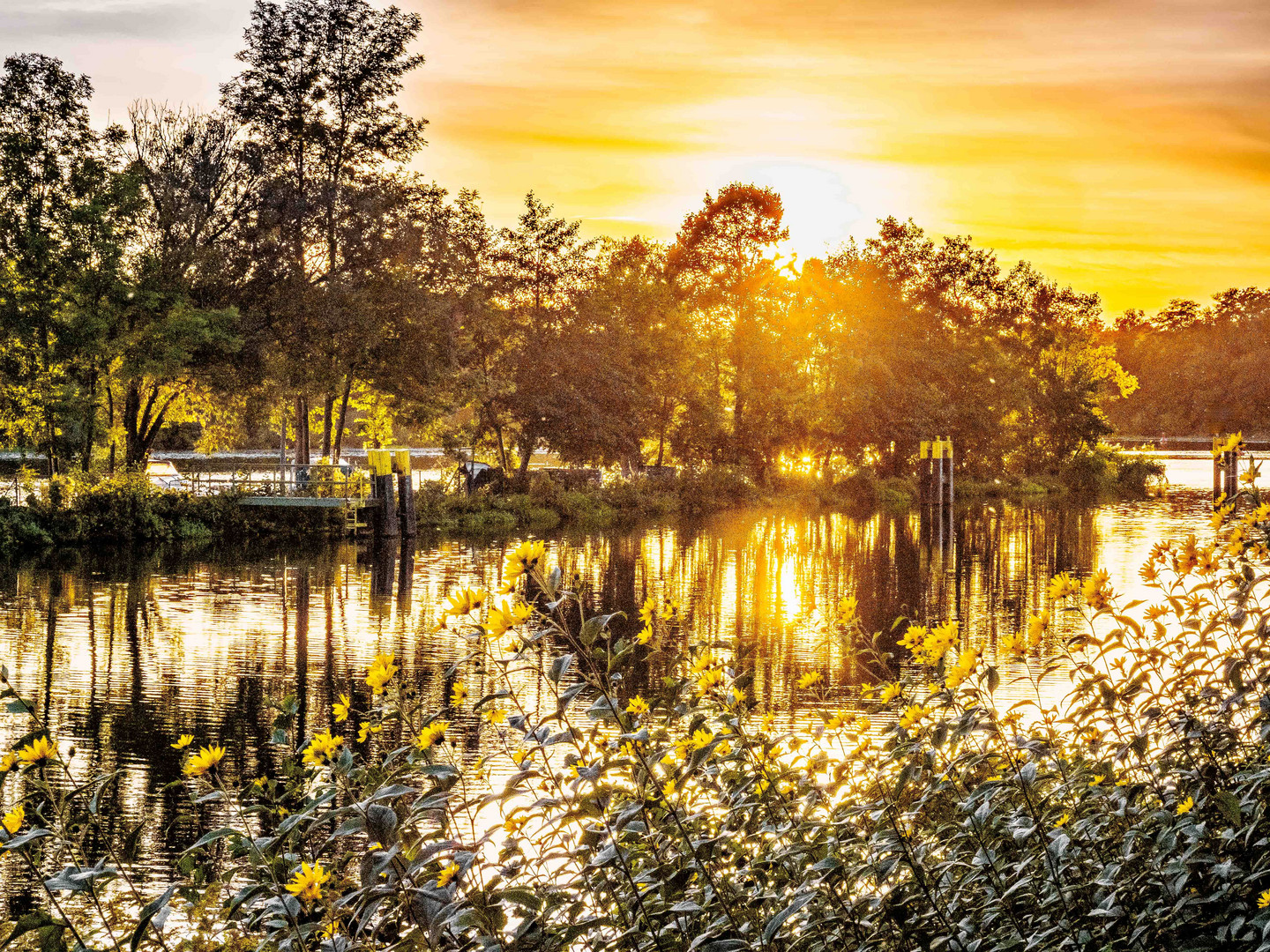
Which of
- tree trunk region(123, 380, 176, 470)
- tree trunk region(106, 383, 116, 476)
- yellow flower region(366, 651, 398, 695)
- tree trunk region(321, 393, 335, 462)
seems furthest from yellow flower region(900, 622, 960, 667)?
tree trunk region(321, 393, 335, 462)

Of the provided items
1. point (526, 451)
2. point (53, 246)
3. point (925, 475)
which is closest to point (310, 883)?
point (53, 246)

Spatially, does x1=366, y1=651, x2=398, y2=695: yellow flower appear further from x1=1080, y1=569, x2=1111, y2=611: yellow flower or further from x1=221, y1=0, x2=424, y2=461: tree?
x1=221, y1=0, x2=424, y2=461: tree

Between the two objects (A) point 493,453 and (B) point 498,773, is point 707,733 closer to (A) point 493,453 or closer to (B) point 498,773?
(B) point 498,773

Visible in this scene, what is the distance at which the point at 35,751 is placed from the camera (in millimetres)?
2879

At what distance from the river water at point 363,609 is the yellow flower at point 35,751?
129 centimetres

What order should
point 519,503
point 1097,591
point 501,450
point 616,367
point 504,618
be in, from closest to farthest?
1. point 504,618
2. point 1097,591
3. point 519,503
4. point 501,450
5. point 616,367

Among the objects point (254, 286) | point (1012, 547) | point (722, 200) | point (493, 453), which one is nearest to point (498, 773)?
point (1012, 547)

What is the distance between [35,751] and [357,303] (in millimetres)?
29429

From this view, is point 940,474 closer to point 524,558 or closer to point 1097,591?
point 1097,591

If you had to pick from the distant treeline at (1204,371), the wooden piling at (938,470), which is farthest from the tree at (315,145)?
the distant treeline at (1204,371)

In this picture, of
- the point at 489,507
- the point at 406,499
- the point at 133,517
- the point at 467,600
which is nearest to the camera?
the point at 467,600

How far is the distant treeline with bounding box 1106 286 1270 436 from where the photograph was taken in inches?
3944

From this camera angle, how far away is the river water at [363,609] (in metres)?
10.7

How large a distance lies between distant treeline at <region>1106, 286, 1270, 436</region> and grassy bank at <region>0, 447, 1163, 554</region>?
51.7 metres
